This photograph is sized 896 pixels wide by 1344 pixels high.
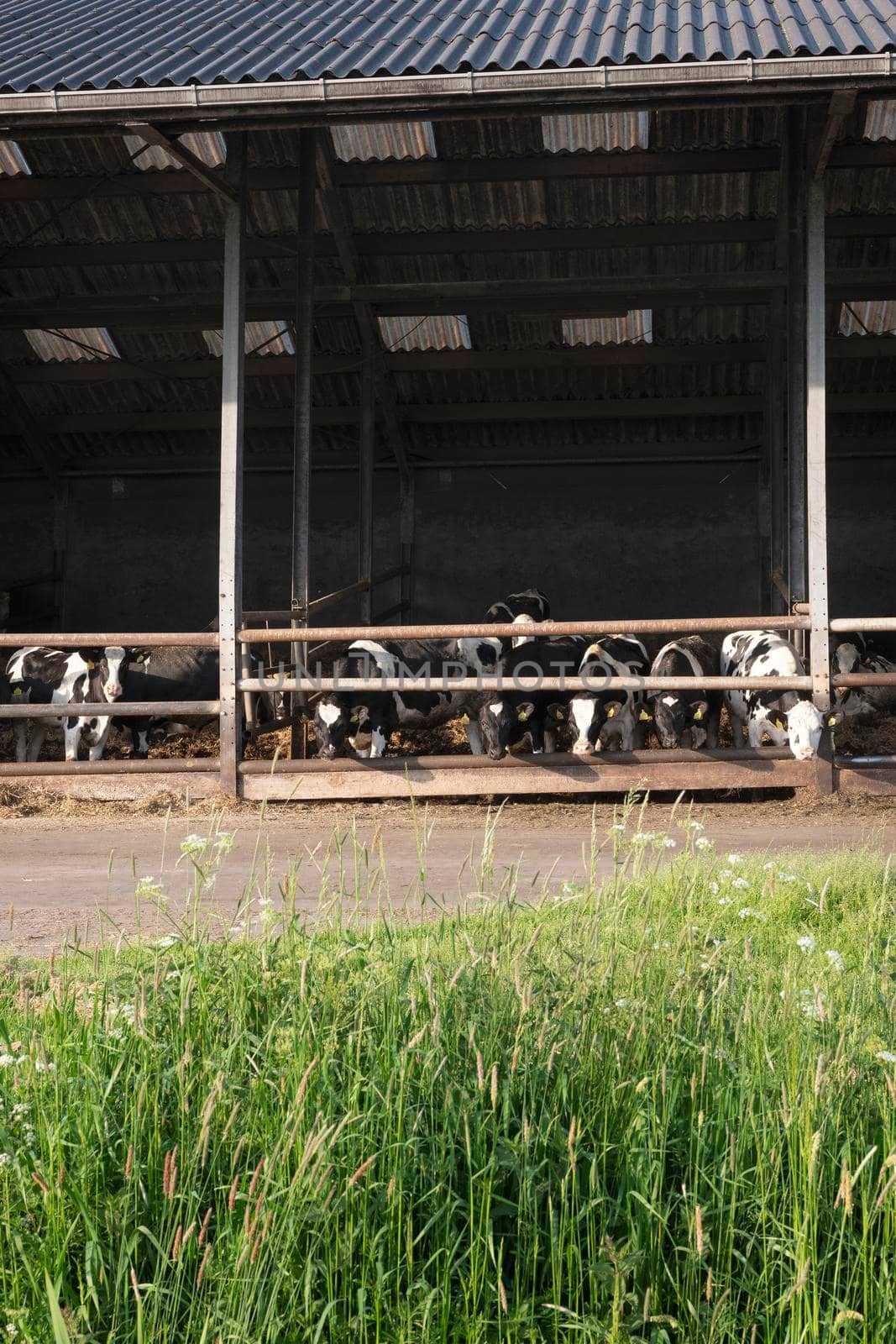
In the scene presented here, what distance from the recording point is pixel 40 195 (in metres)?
12.8

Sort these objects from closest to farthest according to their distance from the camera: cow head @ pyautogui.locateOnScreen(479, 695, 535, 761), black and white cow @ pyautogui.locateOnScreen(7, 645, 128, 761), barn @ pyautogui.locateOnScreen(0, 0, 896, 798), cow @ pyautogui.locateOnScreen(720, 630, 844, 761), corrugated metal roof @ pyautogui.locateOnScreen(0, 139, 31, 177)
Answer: barn @ pyautogui.locateOnScreen(0, 0, 896, 798) < cow @ pyautogui.locateOnScreen(720, 630, 844, 761) < cow head @ pyautogui.locateOnScreen(479, 695, 535, 761) < corrugated metal roof @ pyautogui.locateOnScreen(0, 139, 31, 177) < black and white cow @ pyautogui.locateOnScreen(7, 645, 128, 761)

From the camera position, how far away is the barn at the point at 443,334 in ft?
30.5

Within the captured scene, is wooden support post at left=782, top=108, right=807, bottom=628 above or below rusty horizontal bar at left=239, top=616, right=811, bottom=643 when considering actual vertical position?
above

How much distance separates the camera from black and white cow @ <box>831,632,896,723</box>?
1438 centimetres

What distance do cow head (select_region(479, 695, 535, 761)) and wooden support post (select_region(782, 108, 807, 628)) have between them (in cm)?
248

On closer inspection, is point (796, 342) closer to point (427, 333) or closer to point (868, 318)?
point (868, 318)

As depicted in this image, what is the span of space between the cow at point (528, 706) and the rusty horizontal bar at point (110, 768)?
237cm

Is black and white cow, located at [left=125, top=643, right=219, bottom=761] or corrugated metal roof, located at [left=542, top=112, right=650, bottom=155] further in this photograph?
black and white cow, located at [left=125, top=643, right=219, bottom=761]

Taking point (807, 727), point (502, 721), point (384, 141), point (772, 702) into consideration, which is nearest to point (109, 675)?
point (502, 721)

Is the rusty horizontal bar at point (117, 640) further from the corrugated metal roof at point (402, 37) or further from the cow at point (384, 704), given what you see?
the corrugated metal roof at point (402, 37)

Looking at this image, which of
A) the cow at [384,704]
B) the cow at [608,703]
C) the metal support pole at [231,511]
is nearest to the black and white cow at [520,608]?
A: the cow at [384,704]

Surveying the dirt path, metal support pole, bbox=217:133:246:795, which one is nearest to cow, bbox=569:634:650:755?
the dirt path

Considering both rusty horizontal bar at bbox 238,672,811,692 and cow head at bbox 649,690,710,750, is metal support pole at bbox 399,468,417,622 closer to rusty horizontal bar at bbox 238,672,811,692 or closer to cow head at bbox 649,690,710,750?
cow head at bbox 649,690,710,750

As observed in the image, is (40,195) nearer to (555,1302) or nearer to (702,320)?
(702,320)
